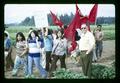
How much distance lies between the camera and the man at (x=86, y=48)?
2.26 metres

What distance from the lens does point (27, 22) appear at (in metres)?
2.24

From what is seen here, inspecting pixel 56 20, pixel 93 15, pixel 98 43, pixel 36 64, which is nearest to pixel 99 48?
pixel 98 43

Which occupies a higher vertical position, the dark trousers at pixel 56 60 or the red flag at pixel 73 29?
the red flag at pixel 73 29

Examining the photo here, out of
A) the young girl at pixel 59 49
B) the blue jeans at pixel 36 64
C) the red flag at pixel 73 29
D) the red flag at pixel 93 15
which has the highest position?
the red flag at pixel 93 15

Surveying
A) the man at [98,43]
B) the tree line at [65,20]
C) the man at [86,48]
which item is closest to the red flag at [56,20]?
the tree line at [65,20]

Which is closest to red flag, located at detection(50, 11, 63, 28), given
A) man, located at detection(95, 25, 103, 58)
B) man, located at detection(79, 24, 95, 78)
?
man, located at detection(79, 24, 95, 78)

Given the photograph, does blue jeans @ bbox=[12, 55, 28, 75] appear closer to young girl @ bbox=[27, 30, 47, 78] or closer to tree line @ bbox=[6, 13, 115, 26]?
young girl @ bbox=[27, 30, 47, 78]

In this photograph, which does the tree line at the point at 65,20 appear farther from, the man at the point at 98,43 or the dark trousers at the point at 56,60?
the dark trousers at the point at 56,60

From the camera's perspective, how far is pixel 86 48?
2271mm

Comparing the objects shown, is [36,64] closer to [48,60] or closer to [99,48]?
[48,60]

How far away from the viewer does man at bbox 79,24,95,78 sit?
2.26 m

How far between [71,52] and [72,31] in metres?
0.16
